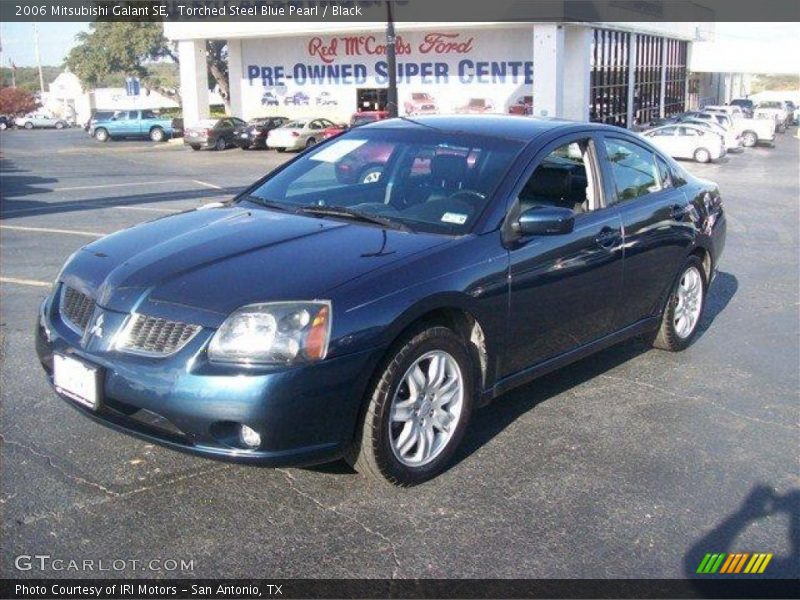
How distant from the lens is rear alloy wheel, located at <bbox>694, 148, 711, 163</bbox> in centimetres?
3006

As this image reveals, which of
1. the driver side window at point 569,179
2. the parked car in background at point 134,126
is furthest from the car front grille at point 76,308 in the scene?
the parked car in background at point 134,126

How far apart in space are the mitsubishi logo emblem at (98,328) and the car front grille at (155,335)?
144 millimetres

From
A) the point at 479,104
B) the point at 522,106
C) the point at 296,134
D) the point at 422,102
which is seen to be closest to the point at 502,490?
the point at 296,134

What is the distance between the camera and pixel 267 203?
511 cm

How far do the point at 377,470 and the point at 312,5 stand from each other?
36761 millimetres

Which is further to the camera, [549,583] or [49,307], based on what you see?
[49,307]

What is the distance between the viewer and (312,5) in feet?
125

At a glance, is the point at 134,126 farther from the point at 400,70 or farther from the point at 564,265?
the point at 564,265

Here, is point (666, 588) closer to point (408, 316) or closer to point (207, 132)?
point (408, 316)

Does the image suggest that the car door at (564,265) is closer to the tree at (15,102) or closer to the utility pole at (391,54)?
the utility pole at (391,54)

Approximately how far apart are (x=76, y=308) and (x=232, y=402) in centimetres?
109

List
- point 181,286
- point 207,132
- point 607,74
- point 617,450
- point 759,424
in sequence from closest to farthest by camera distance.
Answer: point 181,286 < point 617,450 < point 759,424 < point 207,132 < point 607,74

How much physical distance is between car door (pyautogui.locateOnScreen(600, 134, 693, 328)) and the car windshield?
98 cm

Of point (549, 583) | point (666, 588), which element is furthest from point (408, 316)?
point (666, 588)
